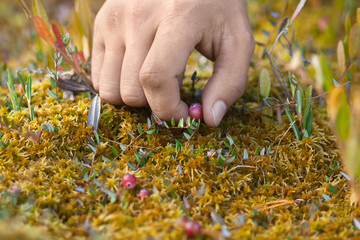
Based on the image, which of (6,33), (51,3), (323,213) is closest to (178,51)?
(323,213)

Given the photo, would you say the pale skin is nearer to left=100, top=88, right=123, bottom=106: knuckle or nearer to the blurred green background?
left=100, top=88, right=123, bottom=106: knuckle

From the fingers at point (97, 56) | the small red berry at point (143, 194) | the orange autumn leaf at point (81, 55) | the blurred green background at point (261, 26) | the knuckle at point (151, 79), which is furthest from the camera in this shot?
the blurred green background at point (261, 26)

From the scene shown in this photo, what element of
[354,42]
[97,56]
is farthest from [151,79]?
[354,42]

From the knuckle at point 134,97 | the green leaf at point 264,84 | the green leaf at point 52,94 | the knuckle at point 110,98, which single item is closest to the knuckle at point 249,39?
the green leaf at point 264,84

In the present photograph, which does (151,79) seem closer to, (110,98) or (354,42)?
(110,98)

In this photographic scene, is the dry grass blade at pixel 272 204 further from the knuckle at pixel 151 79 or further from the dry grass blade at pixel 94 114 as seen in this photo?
the dry grass blade at pixel 94 114

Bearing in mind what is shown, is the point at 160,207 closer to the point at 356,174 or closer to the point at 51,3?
the point at 356,174

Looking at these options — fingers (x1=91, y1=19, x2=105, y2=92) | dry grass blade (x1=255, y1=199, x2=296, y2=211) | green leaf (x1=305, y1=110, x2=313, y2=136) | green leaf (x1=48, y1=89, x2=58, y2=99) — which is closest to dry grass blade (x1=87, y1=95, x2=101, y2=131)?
fingers (x1=91, y1=19, x2=105, y2=92)
